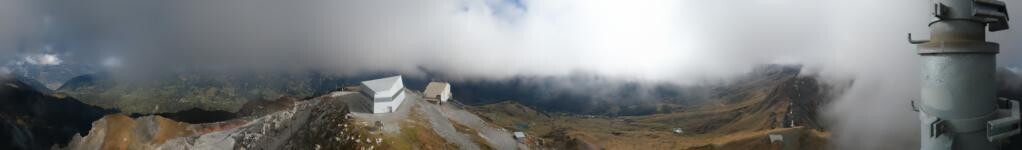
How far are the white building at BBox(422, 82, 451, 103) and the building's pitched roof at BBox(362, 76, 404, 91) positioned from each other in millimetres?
25742

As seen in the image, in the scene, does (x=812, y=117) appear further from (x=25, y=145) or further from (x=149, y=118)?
(x=25, y=145)

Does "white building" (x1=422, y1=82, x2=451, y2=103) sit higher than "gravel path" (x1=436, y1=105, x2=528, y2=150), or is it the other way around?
"white building" (x1=422, y1=82, x2=451, y2=103)

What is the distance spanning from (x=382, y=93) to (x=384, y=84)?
3.57 metres

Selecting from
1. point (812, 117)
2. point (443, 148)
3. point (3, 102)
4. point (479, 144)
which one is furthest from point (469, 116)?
point (3, 102)

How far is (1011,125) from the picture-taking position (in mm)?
10922

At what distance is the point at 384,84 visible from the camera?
284ft

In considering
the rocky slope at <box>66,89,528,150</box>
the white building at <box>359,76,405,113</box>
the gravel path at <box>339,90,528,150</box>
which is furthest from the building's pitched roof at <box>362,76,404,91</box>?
the rocky slope at <box>66,89,528,150</box>

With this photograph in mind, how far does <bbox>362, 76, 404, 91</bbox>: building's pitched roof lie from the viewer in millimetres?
84625

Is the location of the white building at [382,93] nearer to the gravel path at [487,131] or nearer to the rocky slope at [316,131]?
the rocky slope at [316,131]

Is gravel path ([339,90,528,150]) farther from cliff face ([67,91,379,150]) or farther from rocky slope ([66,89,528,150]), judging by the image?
cliff face ([67,91,379,150])

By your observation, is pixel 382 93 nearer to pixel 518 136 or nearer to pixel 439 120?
pixel 439 120

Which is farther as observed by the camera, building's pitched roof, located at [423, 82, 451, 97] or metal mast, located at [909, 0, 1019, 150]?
building's pitched roof, located at [423, 82, 451, 97]

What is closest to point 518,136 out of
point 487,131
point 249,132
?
point 487,131

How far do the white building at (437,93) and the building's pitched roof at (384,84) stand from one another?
84.5ft
